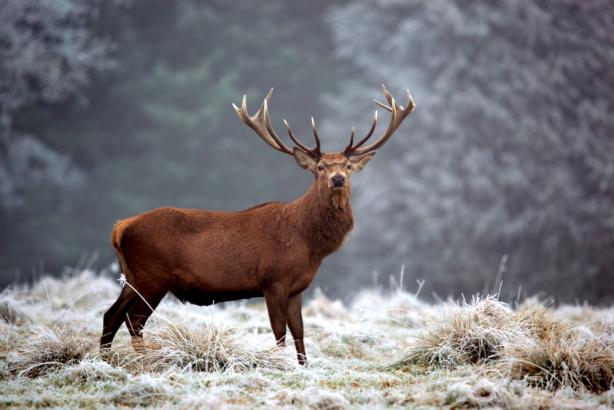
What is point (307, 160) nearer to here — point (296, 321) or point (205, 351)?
point (296, 321)

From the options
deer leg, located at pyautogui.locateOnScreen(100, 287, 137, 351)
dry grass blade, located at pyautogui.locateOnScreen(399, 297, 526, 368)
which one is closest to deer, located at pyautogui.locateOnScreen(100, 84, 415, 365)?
deer leg, located at pyautogui.locateOnScreen(100, 287, 137, 351)

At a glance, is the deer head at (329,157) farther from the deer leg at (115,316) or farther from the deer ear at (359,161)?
the deer leg at (115,316)

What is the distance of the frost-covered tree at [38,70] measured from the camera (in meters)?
22.3

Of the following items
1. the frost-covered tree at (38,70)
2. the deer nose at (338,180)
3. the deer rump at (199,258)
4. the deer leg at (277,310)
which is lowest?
the deer leg at (277,310)

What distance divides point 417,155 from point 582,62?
4418mm

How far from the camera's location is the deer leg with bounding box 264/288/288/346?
667cm

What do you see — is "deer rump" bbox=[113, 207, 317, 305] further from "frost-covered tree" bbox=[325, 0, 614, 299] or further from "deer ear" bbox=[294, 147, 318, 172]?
"frost-covered tree" bbox=[325, 0, 614, 299]

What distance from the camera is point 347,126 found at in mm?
23219

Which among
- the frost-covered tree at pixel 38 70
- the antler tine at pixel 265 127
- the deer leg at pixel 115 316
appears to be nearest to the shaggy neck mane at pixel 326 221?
the antler tine at pixel 265 127

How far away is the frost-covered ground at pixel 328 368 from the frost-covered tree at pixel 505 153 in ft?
42.3

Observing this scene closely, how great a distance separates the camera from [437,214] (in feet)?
69.7

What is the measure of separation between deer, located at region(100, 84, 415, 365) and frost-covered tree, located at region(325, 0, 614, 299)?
13.5m

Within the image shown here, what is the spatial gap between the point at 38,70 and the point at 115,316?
1792 cm

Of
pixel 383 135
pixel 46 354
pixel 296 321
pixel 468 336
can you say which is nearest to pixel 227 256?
pixel 296 321
